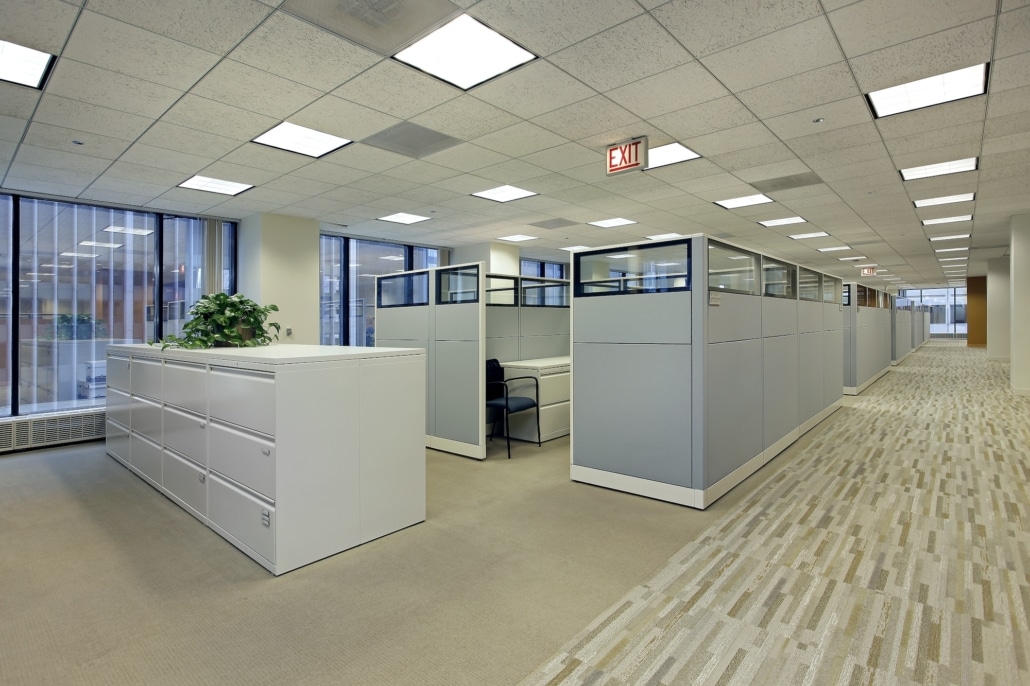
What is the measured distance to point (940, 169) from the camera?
5.11 meters

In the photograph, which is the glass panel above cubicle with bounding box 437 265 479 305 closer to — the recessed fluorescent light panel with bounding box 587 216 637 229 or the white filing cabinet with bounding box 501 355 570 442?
the white filing cabinet with bounding box 501 355 570 442

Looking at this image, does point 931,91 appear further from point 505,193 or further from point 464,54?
point 505,193

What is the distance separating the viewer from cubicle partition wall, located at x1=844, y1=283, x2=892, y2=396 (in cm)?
795

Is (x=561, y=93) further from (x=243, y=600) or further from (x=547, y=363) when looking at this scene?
(x=243, y=600)

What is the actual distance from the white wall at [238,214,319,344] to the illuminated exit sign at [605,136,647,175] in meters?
4.67

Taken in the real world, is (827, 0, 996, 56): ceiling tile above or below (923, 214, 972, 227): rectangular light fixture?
below

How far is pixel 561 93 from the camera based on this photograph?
3.38 m

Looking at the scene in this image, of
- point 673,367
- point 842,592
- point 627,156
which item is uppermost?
point 627,156

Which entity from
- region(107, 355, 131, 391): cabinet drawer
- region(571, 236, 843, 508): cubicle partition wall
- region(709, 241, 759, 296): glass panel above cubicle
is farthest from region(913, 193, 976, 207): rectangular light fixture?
region(107, 355, 131, 391): cabinet drawer

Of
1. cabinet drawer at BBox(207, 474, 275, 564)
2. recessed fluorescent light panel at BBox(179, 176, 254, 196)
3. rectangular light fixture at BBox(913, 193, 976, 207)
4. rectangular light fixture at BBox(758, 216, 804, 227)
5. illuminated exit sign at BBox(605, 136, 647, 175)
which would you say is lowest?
cabinet drawer at BBox(207, 474, 275, 564)

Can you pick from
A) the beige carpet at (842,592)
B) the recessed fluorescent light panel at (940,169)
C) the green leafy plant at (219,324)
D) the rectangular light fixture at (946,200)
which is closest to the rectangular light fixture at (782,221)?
the rectangular light fixture at (946,200)

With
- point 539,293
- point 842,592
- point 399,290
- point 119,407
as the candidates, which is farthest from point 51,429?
point 842,592

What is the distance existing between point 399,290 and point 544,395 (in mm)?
1986

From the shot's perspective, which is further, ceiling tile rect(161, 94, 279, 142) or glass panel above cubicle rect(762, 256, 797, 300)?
glass panel above cubicle rect(762, 256, 797, 300)
